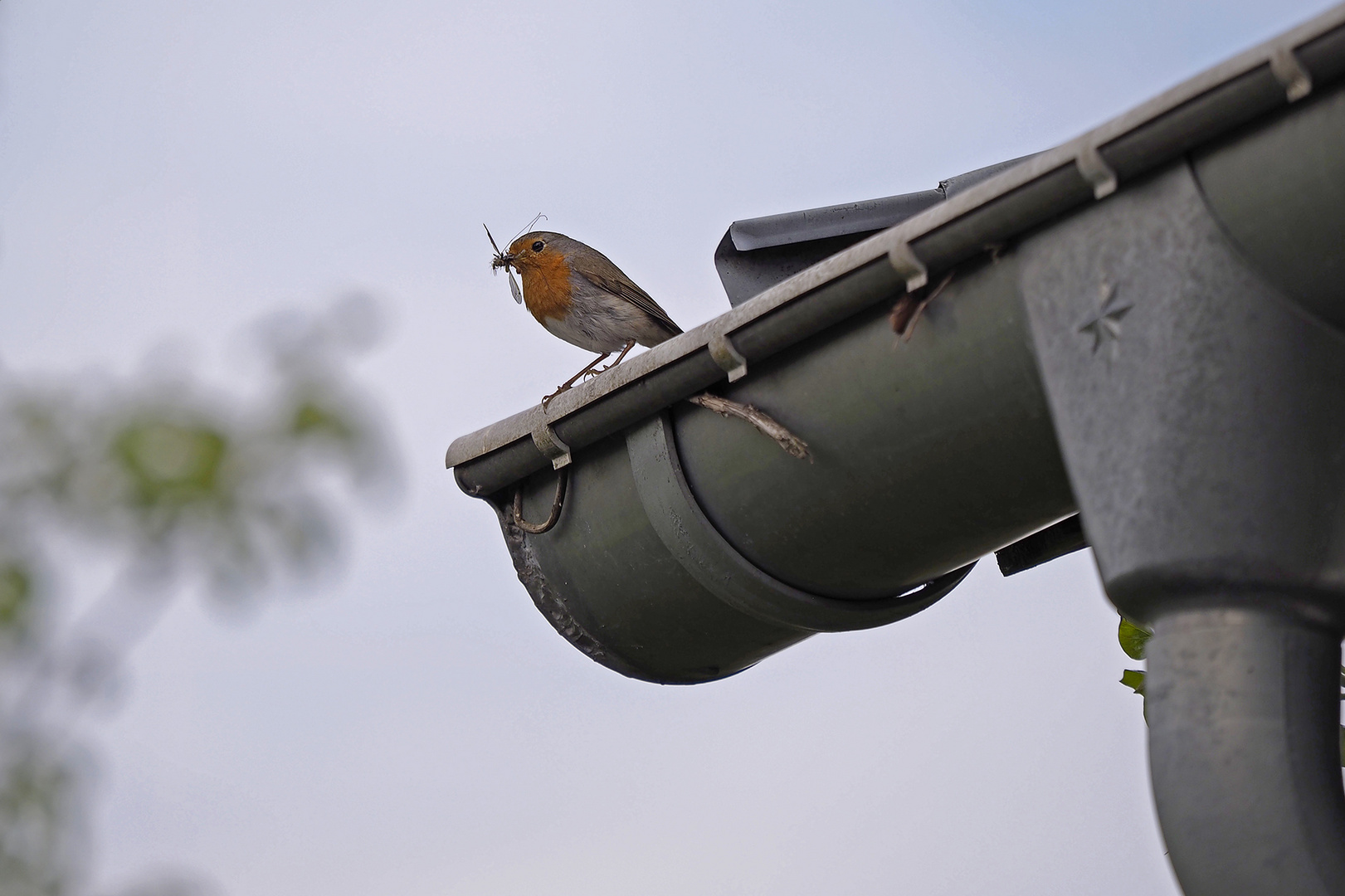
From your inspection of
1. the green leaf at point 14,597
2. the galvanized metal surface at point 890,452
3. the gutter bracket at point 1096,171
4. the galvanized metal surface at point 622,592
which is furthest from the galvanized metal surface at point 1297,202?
the green leaf at point 14,597

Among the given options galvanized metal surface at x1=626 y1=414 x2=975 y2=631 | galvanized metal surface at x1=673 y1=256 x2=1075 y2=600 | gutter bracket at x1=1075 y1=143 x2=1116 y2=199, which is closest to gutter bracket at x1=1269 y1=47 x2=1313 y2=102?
gutter bracket at x1=1075 y1=143 x2=1116 y2=199

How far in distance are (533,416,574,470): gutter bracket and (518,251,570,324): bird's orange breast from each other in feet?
6.29

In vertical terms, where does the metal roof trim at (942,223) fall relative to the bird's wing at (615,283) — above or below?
below

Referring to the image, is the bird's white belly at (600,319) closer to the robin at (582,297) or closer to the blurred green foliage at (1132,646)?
the robin at (582,297)

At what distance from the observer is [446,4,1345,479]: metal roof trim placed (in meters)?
1.75

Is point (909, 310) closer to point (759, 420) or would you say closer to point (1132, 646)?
point (759, 420)

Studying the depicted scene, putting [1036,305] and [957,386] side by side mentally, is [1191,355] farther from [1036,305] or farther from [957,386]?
[957,386]

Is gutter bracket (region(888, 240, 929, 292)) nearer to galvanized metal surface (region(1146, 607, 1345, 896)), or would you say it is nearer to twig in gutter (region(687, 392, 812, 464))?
twig in gutter (region(687, 392, 812, 464))

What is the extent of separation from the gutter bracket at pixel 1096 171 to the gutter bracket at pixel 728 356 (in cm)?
75

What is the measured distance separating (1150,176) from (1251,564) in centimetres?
57

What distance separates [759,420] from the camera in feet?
8.07

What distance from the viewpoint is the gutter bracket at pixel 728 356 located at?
250cm

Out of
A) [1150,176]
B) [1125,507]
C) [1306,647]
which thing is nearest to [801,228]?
[1150,176]

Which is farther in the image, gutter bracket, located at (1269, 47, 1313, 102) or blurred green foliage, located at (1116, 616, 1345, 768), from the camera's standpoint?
blurred green foliage, located at (1116, 616, 1345, 768)
